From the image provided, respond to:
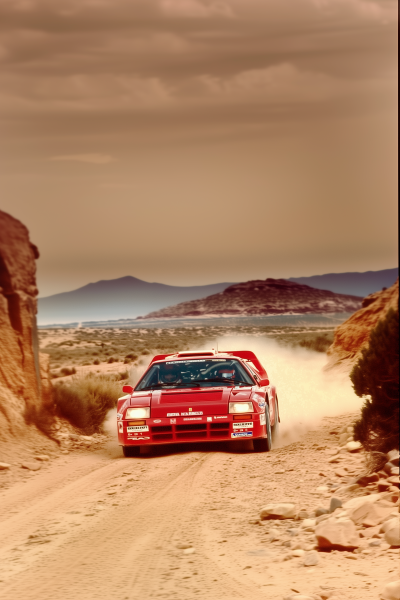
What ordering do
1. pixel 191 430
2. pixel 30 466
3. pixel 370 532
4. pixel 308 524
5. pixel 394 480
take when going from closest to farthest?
1. pixel 370 532
2. pixel 308 524
3. pixel 394 480
4. pixel 191 430
5. pixel 30 466

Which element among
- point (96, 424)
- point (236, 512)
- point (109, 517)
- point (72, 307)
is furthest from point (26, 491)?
point (72, 307)

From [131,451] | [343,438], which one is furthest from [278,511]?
[131,451]

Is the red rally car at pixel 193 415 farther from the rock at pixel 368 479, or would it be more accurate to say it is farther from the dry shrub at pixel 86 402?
the dry shrub at pixel 86 402

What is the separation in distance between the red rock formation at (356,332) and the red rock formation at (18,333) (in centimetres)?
1163

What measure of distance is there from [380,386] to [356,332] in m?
15.7

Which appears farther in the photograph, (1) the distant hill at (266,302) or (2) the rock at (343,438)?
(1) the distant hill at (266,302)

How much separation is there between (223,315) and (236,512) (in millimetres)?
76616

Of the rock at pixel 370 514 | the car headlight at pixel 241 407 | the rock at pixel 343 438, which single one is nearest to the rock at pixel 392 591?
the rock at pixel 370 514

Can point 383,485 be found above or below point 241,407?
below

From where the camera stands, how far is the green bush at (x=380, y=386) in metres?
9.58

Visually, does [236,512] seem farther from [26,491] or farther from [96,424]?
[96,424]

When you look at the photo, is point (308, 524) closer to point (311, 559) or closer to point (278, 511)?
point (278, 511)

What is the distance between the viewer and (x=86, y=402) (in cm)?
1731

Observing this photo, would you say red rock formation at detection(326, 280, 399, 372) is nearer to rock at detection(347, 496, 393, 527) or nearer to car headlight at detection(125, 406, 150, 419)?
car headlight at detection(125, 406, 150, 419)
